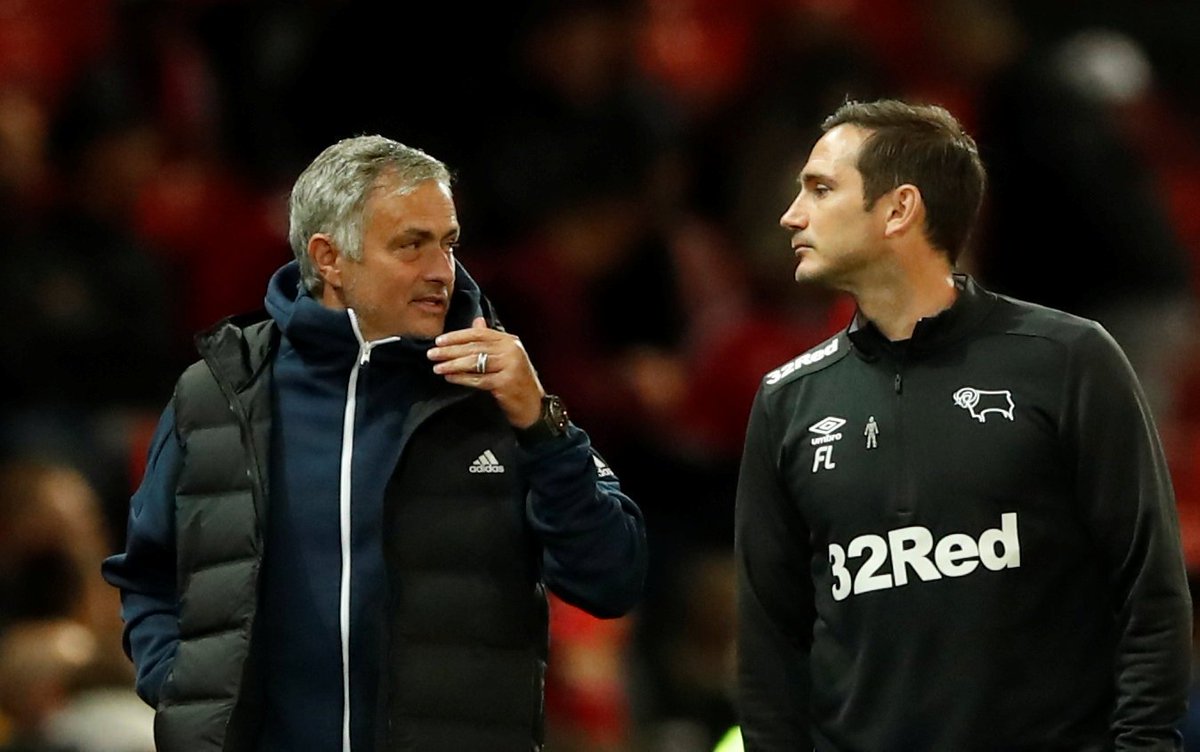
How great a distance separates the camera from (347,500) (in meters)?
3.97

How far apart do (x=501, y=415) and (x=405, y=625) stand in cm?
43

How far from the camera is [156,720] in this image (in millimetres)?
3980

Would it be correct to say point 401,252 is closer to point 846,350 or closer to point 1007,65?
point 846,350

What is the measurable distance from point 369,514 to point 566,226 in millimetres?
3826

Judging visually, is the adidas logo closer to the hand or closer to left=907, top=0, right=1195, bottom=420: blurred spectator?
the hand

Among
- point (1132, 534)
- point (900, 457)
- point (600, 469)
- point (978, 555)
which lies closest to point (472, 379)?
point (600, 469)

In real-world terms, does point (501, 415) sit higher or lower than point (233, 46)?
lower

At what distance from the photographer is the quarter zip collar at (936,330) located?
397 cm

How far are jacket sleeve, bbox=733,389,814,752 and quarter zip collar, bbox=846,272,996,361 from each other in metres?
0.25

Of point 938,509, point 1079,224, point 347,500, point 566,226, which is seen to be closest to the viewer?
point 938,509

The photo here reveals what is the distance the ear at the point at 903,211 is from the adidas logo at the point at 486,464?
2.64ft

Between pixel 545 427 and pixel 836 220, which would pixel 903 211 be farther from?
pixel 545 427

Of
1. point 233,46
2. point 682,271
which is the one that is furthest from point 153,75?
point 682,271

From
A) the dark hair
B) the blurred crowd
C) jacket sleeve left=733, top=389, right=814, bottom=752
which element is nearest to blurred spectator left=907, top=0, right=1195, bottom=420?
the blurred crowd
